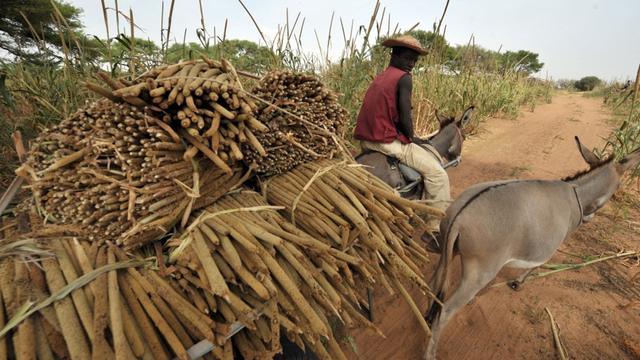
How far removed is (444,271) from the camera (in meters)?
2.37

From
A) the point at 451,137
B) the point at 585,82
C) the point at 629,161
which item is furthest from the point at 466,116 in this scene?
the point at 585,82

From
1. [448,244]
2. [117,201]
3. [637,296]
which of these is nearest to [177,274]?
[117,201]

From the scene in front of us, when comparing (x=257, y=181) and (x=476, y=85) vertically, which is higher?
(x=476, y=85)

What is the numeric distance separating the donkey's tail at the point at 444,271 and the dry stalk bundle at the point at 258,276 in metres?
1.37

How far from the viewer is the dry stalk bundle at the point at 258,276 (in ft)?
3.29

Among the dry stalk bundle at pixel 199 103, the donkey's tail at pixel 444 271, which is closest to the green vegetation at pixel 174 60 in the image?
the dry stalk bundle at pixel 199 103

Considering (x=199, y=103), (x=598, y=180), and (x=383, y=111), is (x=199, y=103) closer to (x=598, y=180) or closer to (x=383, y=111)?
(x=383, y=111)

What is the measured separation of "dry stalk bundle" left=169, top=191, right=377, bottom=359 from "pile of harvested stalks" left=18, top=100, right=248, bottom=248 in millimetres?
139

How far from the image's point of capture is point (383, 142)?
118 inches

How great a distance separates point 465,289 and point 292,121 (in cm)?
193

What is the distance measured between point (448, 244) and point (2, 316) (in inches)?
96.1

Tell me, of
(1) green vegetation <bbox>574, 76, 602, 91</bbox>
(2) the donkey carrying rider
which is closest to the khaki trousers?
(2) the donkey carrying rider

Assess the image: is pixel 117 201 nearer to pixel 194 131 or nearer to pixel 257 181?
pixel 194 131

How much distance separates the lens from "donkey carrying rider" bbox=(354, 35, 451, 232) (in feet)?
9.24
